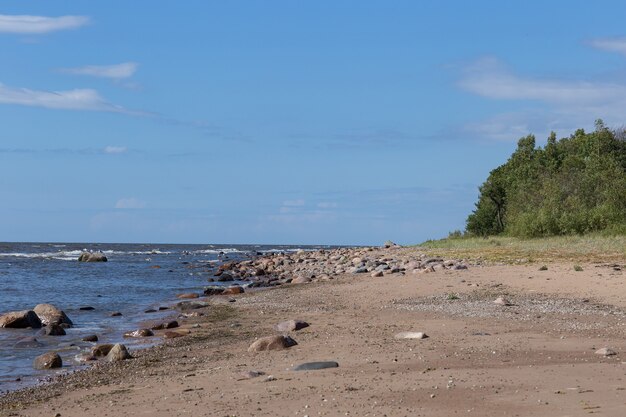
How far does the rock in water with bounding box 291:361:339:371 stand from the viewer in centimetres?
1091

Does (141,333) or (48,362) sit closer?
(48,362)

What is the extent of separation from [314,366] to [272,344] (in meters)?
2.48

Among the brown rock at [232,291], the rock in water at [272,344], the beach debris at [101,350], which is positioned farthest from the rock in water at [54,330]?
the brown rock at [232,291]

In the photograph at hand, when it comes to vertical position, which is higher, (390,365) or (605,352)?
(605,352)

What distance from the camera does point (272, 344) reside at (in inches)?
527

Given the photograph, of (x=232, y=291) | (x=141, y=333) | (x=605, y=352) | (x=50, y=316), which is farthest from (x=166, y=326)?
(x=605, y=352)

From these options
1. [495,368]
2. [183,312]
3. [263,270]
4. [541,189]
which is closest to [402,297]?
[183,312]

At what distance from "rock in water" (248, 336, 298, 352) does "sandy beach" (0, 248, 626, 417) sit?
228 millimetres

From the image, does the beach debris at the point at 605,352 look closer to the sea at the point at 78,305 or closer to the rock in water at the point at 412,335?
the rock in water at the point at 412,335

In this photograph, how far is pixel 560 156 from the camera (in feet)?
272

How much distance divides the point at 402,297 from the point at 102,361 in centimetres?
993

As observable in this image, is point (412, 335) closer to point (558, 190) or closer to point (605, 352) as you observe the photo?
point (605, 352)

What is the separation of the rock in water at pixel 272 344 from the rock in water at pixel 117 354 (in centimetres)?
227

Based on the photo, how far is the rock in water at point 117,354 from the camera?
13930 millimetres
